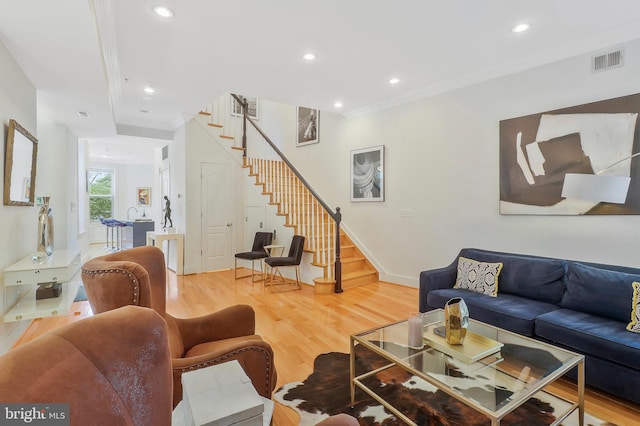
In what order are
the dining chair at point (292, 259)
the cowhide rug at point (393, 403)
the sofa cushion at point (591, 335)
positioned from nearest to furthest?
the cowhide rug at point (393, 403) < the sofa cushion at point (591, 335) < the dining chair at point (292, 259)

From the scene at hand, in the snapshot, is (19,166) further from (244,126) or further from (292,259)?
(244,126)

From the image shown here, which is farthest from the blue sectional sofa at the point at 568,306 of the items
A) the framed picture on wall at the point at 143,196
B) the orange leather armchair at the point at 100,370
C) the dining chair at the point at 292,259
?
the framed picture on wall at the point at 143,196

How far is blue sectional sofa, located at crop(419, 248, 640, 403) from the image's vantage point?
2025 mm

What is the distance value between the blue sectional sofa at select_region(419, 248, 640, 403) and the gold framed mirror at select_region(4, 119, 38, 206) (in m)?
3.92

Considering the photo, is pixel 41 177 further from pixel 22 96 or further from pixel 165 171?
pixel 165 171

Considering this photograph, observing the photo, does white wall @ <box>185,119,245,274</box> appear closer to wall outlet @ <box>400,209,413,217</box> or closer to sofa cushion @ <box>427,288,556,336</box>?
wall outlet @ <box>400,209,413,217</box>

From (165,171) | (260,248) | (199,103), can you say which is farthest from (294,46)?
(165,171)

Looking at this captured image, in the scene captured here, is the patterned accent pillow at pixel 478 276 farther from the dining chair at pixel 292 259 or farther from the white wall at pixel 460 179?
the dining chair at pixel 292 259

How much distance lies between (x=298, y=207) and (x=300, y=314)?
266cm

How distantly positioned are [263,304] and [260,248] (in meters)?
1.81

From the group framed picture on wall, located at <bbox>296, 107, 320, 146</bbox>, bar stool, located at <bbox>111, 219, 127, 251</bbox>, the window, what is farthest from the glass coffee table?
the window

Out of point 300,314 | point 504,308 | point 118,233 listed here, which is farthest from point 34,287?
point 118,233

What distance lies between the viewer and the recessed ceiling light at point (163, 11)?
8.25 feet

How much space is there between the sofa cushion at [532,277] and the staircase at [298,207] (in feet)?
7.29
